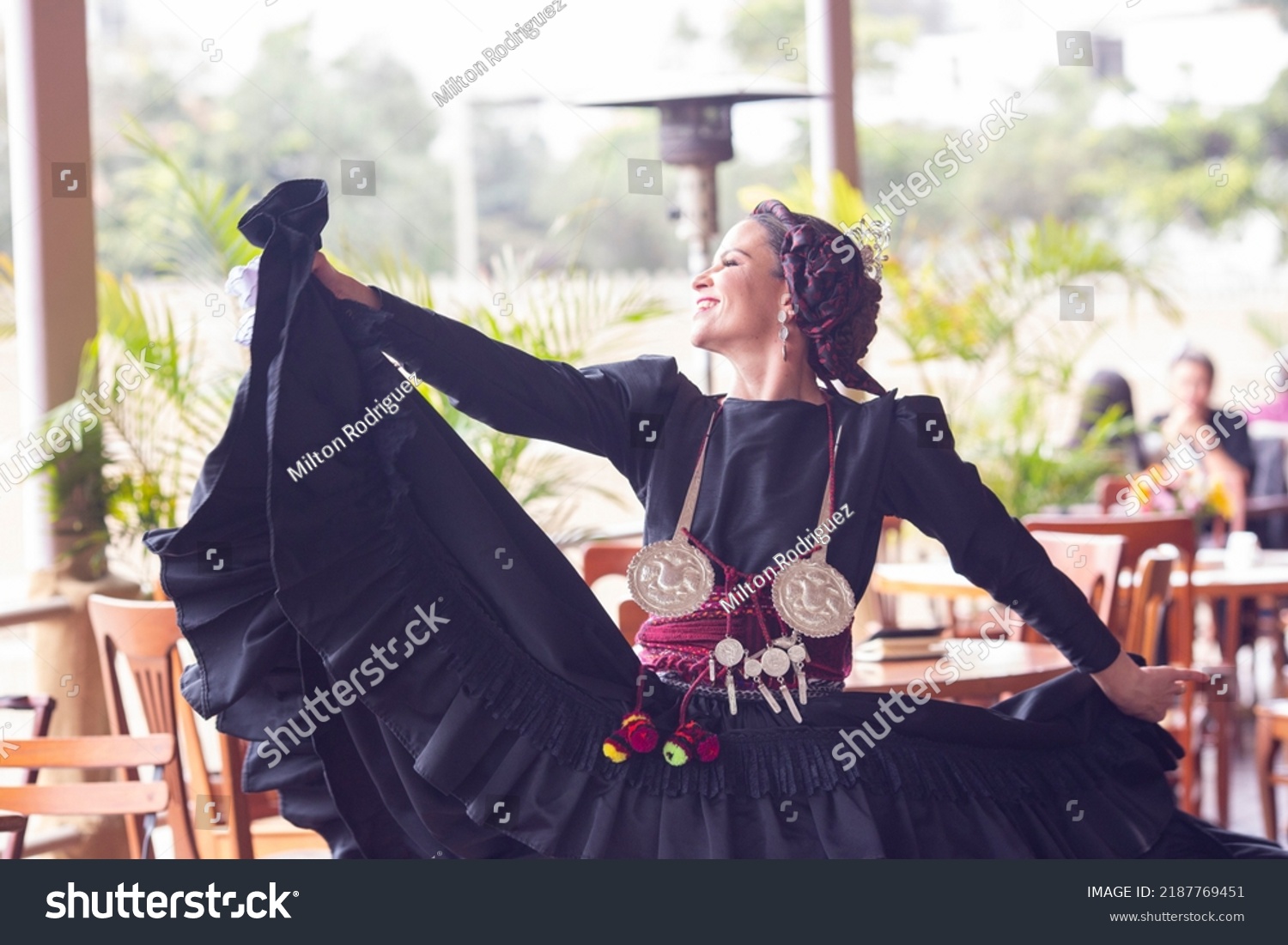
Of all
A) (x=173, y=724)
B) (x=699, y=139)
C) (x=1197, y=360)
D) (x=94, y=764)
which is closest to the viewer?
(x=94, y=764)

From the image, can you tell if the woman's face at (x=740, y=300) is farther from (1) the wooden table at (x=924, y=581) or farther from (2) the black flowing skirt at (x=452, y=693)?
(1) the wooden table at (x=924, y=581)

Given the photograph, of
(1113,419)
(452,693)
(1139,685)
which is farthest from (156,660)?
(1113,419)

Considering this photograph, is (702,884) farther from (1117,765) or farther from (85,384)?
(85,384)

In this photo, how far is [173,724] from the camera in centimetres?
262

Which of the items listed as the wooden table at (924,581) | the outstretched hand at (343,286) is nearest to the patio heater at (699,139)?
the wooden table at (924,581)

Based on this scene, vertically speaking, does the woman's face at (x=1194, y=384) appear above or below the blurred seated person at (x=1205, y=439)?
above

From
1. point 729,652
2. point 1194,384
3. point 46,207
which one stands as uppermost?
point 46,207

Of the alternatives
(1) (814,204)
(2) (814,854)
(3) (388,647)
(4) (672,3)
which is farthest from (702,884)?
(4) (672,3)

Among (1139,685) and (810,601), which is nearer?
(810,601)

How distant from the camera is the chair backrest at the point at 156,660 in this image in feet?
8.52

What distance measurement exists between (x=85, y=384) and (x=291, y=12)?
52.0 feet

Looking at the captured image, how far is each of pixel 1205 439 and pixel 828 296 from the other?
13.4 ft

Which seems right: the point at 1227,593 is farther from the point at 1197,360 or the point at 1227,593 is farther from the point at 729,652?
the point at 729,652

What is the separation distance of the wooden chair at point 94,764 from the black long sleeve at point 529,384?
87 cm
